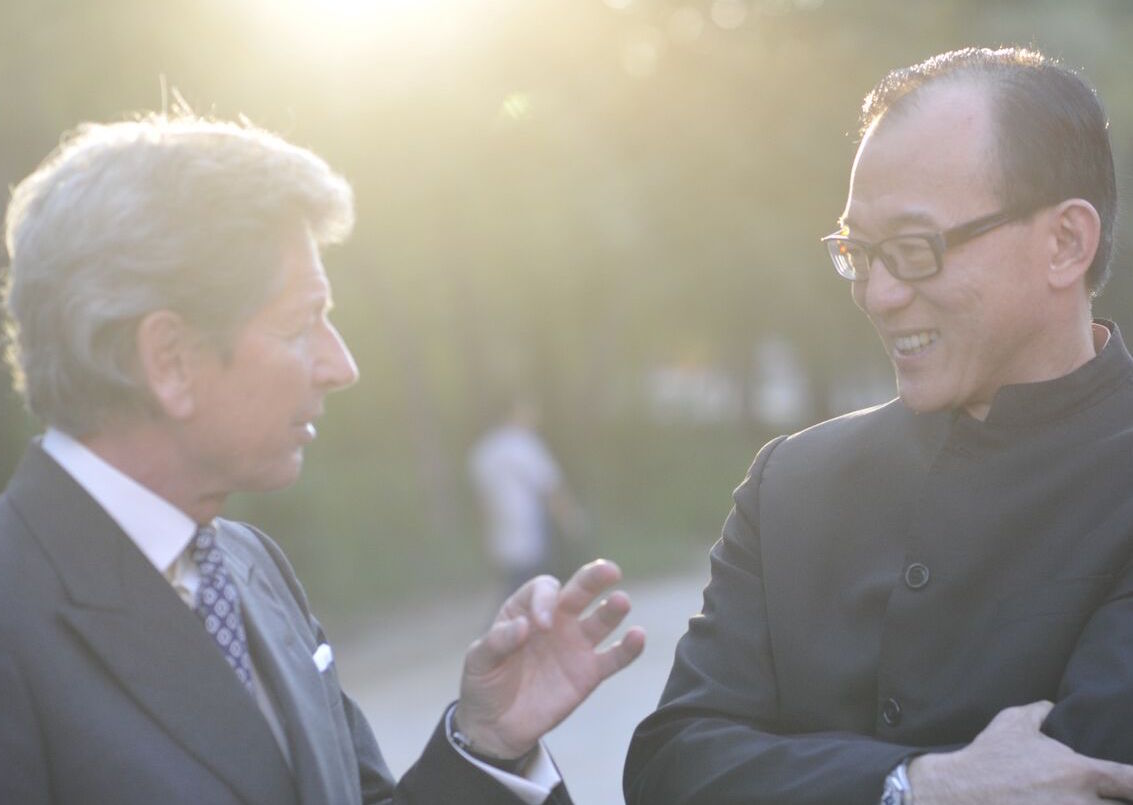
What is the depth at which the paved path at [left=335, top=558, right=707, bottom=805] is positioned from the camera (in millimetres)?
9398

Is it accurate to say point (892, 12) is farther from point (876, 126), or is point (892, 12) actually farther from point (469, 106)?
point (876, 126)

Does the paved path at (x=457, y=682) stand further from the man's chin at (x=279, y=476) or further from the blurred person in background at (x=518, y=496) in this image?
the man's chin at (x=279, y=476)

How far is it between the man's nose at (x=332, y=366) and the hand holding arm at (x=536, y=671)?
47 cm

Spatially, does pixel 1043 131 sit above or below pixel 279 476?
above

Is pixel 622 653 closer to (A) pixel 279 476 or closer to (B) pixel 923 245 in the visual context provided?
(A) pixel 279 476

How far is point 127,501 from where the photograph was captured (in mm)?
2564

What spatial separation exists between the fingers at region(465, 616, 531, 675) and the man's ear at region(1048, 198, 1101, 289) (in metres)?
1.07

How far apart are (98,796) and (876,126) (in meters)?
1.68

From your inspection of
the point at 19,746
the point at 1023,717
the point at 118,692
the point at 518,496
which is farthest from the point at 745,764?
the point at 518,496

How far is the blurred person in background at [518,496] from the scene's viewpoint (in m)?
12.1

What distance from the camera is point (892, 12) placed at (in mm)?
12070

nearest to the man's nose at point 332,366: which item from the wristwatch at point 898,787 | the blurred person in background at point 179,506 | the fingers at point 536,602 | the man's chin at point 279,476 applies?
the blurred person in background at point 179,506

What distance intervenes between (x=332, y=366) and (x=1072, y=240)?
1269 mm

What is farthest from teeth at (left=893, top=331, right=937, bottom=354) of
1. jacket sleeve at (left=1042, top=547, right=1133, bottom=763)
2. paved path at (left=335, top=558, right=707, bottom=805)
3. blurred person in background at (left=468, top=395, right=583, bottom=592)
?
blurred person in background at (left=468, top=395, right=583, bottom=592)
